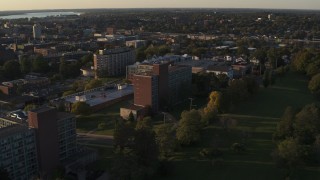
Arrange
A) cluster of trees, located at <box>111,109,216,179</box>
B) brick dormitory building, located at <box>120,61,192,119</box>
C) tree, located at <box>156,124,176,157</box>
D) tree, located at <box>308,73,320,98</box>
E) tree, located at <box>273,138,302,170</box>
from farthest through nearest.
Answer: tree, located at <box>308,73,320,98</box>
brick dormitory building, located at <box>120,61,192,119</box>
tree, located at <box>156,124,176,157</box>
tree, located at <box>273,138,302,170</box>
cluster of trees, located at <box>111,109,216,179</box>

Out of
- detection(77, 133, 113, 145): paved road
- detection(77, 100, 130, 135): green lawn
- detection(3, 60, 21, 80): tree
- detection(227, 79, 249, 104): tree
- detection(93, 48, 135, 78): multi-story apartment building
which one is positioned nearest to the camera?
detection(77, 133, 113, 145): paved road

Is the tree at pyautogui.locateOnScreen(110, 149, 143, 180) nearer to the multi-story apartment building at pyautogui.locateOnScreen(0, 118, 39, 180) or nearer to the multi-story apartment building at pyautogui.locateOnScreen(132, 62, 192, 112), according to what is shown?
the multi-story apartment building at pyautogui.locateOnScreen(0, 118, 39, 180)

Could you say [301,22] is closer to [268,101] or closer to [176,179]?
[268,101]

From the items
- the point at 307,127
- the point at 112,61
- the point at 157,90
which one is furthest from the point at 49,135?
the point at 112,61

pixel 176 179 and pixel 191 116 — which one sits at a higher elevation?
pixel 191 116

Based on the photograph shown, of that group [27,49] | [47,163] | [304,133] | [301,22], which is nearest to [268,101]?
[304,133]

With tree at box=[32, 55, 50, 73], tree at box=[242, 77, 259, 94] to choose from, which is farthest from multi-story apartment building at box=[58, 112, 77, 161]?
tree at box=[32, 55, 50, 73]

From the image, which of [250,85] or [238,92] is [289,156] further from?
[250,85]
